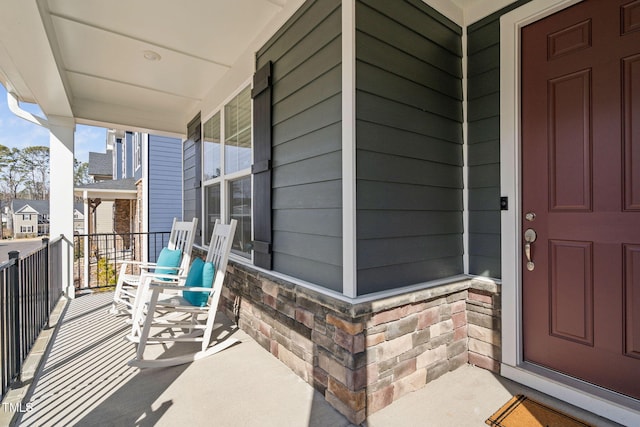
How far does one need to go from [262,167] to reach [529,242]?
2.02 metres

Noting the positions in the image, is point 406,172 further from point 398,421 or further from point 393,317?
point 398,421

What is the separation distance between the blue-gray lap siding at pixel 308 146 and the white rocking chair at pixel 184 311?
51 centimetres

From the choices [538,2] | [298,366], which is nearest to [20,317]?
Answer: [298,366]

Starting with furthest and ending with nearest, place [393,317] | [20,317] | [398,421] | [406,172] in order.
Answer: [20,317] < [406,172] < [393,317] < [398,421]

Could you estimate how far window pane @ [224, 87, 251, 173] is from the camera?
3250 millimetres

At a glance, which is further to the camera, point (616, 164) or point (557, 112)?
point (557, 112)

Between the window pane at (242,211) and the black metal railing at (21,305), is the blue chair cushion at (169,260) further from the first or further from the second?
the black metal railing at (21,305)

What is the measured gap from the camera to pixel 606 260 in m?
1.78

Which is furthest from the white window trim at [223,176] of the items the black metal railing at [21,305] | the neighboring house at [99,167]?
the neighboring house at [99,167]

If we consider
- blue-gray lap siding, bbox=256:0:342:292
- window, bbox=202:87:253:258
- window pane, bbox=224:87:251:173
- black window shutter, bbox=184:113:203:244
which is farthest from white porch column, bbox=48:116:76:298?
blue-gray lap siding, bbox=256:0:342:292

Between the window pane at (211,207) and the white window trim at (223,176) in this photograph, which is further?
the window pane at (211,207)

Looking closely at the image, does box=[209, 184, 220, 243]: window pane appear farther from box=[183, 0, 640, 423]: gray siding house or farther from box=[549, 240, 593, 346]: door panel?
box=[549, 240, 593, 346]: door panel

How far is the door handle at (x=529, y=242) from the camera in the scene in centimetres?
206

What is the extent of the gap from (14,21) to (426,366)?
138 inches
